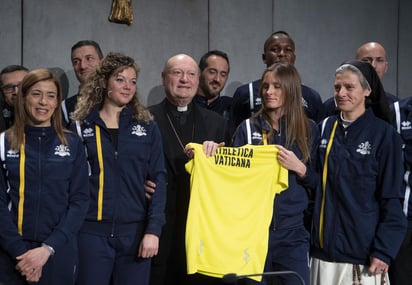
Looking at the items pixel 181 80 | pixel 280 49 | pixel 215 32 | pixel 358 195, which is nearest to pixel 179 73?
pixel 181 80

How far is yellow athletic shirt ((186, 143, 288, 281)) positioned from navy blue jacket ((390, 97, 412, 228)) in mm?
955

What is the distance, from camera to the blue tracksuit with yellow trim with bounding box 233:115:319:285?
138 inches

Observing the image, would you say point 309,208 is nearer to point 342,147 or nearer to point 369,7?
point 342,147

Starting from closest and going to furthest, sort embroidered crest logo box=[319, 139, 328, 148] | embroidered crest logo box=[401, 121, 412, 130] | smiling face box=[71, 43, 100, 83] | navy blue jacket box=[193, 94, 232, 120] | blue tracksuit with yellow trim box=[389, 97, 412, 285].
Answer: embroidered crest logo box=[319, 139, 328, 148]
blue tracksuit with yellow trim box=[389, 97, 412, 285]
embroidered crest logo box=[401, 121, 412, 130]
smiling face box=[71, 43, 100, 83]
navy blue jacket box=[193, 94, 232, 120]

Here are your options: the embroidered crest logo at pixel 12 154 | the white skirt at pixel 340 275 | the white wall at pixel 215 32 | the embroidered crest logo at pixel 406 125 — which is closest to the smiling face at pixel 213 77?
the white wall at pixel 215 32

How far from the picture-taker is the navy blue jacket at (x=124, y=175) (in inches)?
138

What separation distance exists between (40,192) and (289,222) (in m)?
1.43

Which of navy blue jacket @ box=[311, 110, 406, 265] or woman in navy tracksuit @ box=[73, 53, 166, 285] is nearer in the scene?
woman in navy tracksuit @ box=[73, 53, 166, 285]

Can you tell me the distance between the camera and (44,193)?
3.29m

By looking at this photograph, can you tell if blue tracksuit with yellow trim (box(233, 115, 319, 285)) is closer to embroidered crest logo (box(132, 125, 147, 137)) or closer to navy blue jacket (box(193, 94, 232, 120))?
embroidered crest logo (box(132, 125, 147, 137))

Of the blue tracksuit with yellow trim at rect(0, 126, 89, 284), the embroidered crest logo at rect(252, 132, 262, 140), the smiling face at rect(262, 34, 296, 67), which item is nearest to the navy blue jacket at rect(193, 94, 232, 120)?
the smiling face at rect(262, 34, 296, 67)

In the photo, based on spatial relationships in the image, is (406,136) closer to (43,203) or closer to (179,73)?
(179,73)

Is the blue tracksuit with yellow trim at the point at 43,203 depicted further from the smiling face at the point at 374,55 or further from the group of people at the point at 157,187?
the smiling face at the point at 374,55

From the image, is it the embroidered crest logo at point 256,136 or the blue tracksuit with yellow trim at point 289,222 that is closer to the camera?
the blue tracksuit with yellow trim at point 289,222
